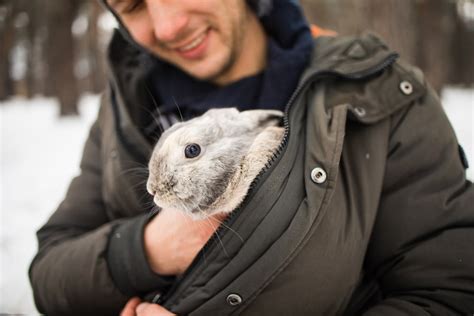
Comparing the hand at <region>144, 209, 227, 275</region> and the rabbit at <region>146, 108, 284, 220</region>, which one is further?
the hand at <region>144, 209, 227, 275</region>

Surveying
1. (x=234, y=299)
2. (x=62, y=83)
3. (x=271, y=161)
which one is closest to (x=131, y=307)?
(x=234, y=299)

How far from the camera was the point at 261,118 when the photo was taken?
1.33 meters

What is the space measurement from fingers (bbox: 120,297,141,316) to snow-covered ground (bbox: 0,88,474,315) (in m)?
1.30

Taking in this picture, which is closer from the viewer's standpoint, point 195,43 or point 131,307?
point 131,307

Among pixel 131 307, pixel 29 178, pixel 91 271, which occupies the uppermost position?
pixel 91 271

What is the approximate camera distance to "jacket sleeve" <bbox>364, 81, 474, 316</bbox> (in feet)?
3.85

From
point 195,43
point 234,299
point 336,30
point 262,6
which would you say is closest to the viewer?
point 234,299

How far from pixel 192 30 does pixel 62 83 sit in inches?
388

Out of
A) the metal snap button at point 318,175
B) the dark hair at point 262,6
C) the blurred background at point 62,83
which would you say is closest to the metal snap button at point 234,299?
the metal snap button at point 318,175

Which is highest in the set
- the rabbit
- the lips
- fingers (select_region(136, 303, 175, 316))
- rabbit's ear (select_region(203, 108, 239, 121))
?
the lips

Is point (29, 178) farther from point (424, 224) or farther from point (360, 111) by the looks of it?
point (424, 224)

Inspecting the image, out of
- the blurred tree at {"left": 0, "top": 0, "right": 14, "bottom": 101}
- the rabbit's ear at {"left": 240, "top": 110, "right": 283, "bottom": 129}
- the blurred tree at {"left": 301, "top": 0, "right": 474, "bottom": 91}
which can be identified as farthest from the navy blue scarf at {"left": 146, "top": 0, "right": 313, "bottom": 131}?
the blurred tree at {"left": 0, "top": 0, "right": 14, "bottom": 101}

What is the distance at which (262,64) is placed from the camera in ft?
6.04

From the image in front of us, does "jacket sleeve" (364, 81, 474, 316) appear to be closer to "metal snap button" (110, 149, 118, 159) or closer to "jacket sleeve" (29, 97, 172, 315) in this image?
"jacket sleeve" (29, 97, 172, 315)
